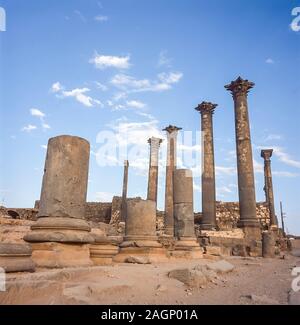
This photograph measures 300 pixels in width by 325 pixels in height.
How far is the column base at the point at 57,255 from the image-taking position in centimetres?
546

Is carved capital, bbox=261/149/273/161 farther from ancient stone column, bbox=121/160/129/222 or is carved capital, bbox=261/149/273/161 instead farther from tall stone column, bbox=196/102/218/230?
ancient stone column, bbox=121/160/129/222

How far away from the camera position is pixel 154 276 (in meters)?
5.52

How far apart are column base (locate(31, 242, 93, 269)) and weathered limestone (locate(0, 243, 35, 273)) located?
773 millimetres

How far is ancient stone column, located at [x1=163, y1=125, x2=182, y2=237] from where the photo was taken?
22.3 meters

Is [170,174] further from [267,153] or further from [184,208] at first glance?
[184,208]

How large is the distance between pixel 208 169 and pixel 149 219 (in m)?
9.34

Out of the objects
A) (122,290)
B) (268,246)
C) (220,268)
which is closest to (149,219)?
(220,268)

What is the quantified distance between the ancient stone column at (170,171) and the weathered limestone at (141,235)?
1144cm

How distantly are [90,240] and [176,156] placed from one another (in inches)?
749

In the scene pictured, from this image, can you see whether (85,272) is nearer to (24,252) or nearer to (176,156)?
(24,252)

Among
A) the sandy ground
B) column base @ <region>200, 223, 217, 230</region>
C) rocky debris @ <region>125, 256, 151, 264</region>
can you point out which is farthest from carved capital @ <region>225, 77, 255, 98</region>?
the sandy ground

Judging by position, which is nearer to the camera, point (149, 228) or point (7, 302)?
point (7, 302)

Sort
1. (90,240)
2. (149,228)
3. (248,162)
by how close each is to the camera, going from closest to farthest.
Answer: (90,240)
(149,228)
(248,162)
